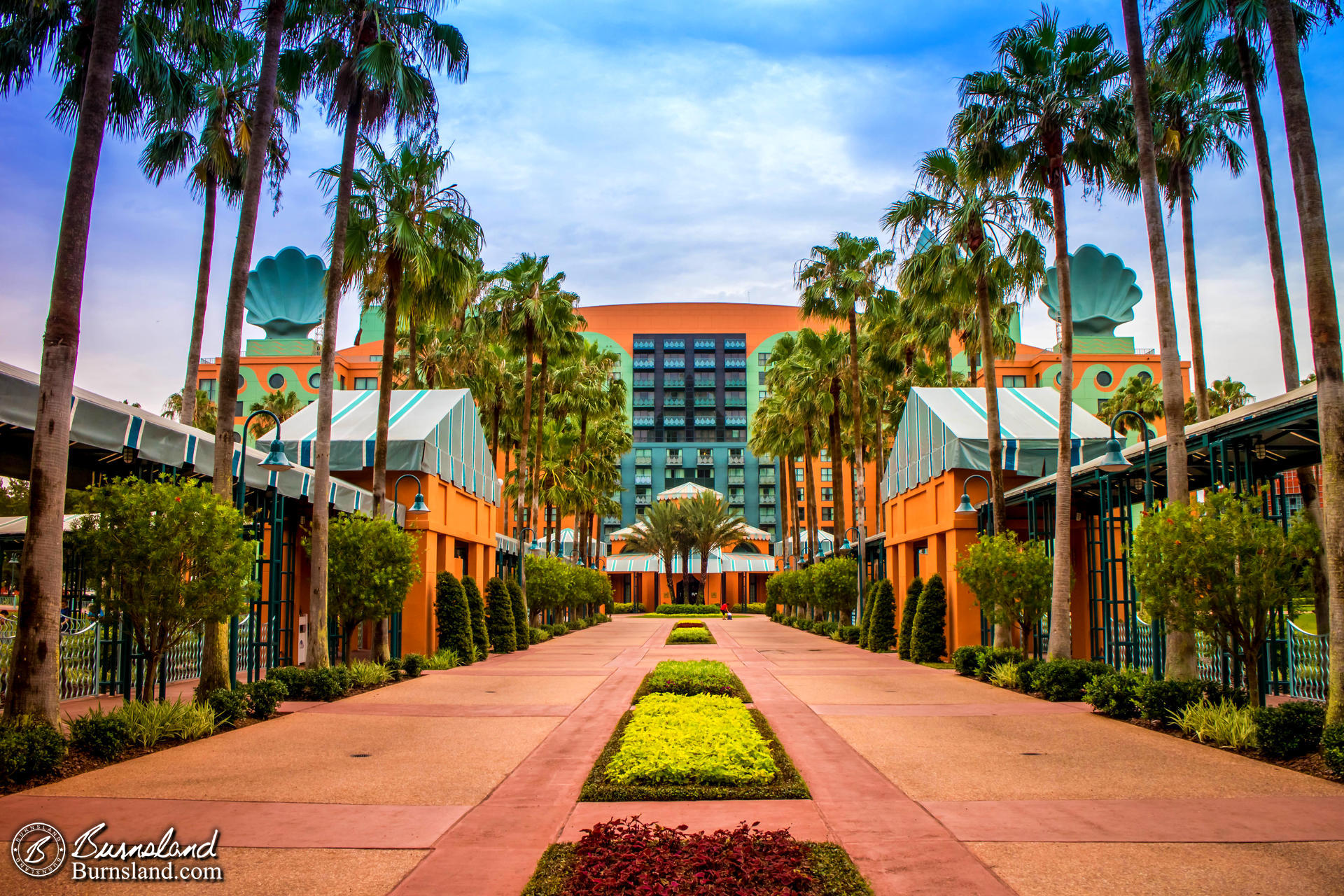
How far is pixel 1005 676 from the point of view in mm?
17453

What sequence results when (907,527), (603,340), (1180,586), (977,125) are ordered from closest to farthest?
1. (1180,586)
2. (977,125)
3. (907,527)
4. (603,340)

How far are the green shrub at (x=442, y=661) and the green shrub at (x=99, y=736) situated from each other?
1128 cm

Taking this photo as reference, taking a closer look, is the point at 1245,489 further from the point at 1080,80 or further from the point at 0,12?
the point at 0,12

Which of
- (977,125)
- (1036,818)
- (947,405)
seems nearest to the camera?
(1036,818)

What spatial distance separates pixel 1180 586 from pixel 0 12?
16.4m

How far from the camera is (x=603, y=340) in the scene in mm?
115125

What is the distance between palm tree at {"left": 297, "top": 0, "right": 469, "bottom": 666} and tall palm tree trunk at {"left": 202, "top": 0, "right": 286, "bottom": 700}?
218 centimetres

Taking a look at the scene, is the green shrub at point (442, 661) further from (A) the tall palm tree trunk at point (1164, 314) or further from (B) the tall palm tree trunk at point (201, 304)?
(A) the tall palm tree trunk at point (1164, 314)

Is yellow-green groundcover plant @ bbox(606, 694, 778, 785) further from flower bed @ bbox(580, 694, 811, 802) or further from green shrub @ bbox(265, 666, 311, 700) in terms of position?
green shrub @ bbox(265, 666, 311, 700)

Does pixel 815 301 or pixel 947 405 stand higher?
pixel 815 301

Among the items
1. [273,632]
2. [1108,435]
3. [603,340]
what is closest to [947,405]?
[1108,435]

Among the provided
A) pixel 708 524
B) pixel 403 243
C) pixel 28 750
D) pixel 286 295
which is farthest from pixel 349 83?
pixel 286 295

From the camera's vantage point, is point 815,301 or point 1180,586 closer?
point 1180,586

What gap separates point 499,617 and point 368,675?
10935 millimetres
